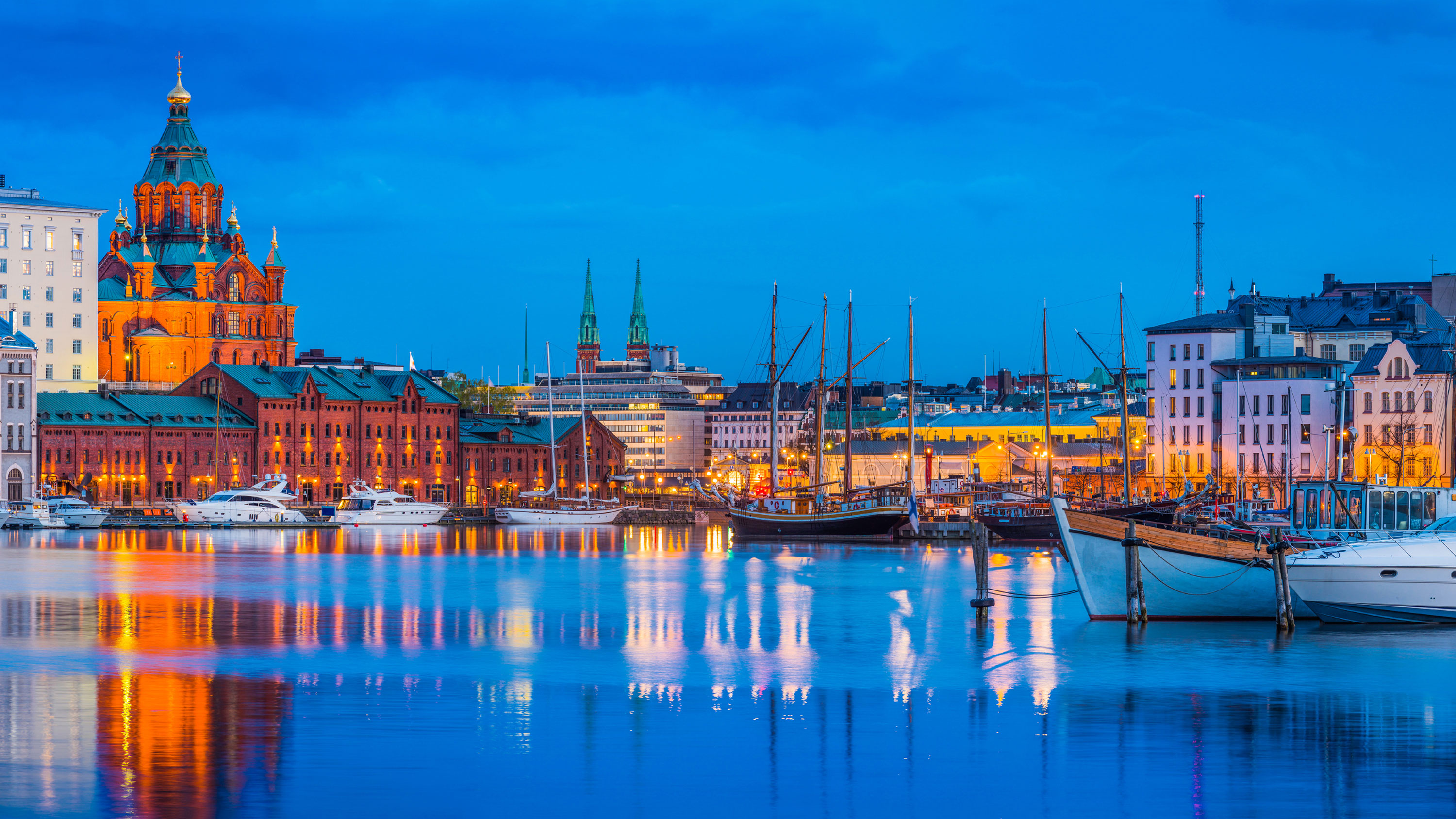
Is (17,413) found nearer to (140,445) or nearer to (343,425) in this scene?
(140,445)

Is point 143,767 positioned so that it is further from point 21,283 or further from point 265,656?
point 21,283

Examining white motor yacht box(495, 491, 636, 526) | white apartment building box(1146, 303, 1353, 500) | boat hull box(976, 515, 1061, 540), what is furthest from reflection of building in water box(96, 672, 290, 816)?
white motor yacht box(495, 491, 636, 526)

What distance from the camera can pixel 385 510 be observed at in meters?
170

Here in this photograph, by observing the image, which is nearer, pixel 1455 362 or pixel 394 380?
pixel 1455 362

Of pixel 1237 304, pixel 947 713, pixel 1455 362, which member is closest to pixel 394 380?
pixel 1237 304

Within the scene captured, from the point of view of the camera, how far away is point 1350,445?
101m

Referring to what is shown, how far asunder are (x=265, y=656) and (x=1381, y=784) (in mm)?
26027

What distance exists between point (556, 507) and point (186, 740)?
149978 mm

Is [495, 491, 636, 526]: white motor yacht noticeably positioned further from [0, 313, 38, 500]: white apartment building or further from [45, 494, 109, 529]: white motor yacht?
[0, 313, 38, 500]: white apartment building

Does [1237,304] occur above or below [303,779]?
above

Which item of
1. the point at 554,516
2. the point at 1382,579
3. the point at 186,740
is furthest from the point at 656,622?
the point at 554,516

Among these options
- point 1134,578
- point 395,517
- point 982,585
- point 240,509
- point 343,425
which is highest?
point 343,425

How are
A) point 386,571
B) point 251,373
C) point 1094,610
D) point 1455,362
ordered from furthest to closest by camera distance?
point 251,373 → point 386,571 → point 1455,362 → point 1094,610

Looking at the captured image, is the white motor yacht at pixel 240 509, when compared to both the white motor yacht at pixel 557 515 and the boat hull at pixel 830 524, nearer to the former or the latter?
Result: the white motor yacht at pixel 557 515
